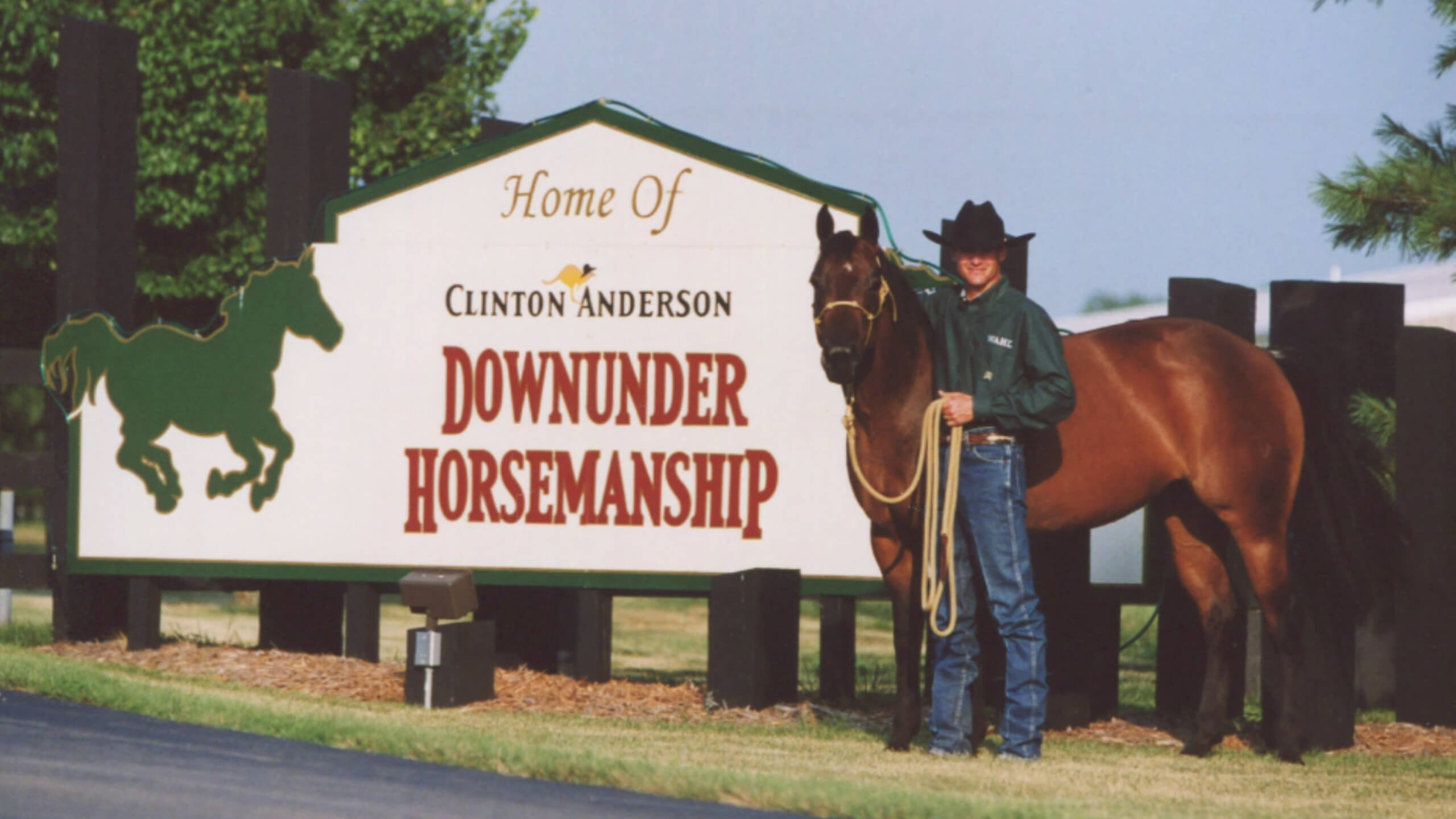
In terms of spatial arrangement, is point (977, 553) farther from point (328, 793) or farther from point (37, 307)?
point (37, 307)

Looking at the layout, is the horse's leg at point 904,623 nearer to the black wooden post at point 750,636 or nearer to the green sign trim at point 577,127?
the black wooden post at point 750,636

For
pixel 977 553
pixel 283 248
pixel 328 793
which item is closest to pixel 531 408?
pixel 283 248

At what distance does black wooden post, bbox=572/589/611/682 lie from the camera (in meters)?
9.51

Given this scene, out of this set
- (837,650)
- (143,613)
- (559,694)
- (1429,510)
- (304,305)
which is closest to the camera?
(1429,510)

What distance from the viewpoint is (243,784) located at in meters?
5.96

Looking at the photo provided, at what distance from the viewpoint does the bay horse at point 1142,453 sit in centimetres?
724

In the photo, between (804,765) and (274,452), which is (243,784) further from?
(274,452)

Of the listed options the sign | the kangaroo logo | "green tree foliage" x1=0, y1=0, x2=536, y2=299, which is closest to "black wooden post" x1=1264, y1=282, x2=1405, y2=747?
the sign

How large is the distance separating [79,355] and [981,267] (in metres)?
5.63

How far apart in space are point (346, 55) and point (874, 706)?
13883 millimetres

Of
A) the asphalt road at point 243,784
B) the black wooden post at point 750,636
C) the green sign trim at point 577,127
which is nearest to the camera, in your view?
the asphalt road at point 243,784

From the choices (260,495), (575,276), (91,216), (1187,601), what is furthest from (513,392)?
(1187,601)

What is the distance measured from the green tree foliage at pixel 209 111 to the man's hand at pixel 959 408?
13.7 metres

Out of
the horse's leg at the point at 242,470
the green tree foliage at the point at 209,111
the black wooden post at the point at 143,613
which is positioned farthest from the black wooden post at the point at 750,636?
the green tree foliage at the point at 209,111
